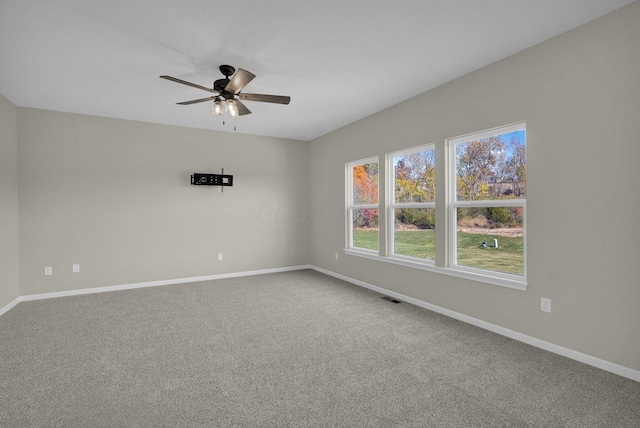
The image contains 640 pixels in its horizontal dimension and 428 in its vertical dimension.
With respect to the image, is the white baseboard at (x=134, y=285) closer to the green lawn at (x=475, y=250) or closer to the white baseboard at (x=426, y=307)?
the white baseboard at (x=426, y=307)

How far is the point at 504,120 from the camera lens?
2986 millimetres

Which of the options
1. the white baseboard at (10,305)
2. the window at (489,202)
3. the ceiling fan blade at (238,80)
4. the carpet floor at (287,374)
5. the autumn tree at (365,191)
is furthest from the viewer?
the autumn tree at (365,191)

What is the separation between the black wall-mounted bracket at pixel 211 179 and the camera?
5.29 m

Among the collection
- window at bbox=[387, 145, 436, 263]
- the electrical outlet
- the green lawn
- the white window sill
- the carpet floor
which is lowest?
the carpet floor

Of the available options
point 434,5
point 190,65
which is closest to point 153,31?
point 190,65

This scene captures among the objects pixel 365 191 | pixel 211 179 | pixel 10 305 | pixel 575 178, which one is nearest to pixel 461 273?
pixel 575 178

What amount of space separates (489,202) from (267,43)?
2.63 meters

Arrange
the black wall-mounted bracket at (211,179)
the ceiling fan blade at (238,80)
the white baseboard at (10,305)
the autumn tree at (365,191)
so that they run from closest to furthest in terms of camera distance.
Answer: the ceiling fan blade at (238,80) < the white baseboard at (10,305) < the autumn tree at (365,191) < the black wall-mounted bracket at (211,179)

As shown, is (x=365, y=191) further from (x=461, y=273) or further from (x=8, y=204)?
(x=8, y=204)

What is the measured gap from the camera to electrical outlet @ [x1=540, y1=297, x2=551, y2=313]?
8.68 feet

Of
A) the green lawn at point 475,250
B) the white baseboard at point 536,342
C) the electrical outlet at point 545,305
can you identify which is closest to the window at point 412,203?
the green lawn at point 475,250

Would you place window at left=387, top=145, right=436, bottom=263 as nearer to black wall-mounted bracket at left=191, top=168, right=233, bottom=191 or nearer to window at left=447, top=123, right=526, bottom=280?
window at left=447, top=123, right=526, bottom=280

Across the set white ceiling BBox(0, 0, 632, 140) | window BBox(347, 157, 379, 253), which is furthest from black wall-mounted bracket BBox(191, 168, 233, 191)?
window BBox(347, 157, 379, 253)

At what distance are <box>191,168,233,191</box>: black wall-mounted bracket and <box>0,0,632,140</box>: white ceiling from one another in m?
1.53
